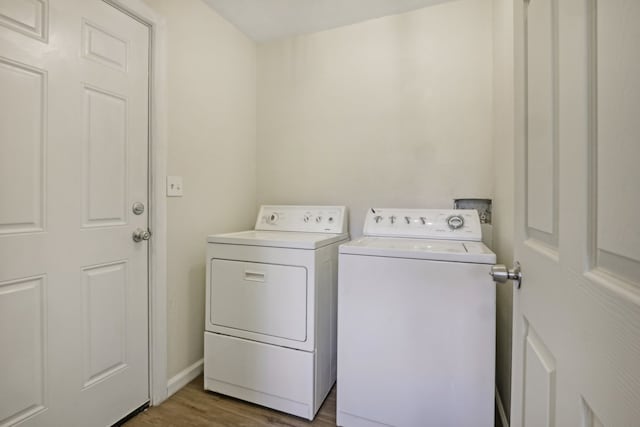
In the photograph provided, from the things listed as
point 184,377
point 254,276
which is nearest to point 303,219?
point 254,276

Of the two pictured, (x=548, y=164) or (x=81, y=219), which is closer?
(x=548, y=164)

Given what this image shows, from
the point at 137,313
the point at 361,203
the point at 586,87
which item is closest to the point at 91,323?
the point at 137,313

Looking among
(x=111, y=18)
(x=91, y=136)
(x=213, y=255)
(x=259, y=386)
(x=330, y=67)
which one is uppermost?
(x=330, y=67)

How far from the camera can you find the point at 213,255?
5.53ft

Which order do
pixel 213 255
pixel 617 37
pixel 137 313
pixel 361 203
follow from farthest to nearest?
pixel 361 203
pixel 213 255
pixel 137 313
pixel 617 37

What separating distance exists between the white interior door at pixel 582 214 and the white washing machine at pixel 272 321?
971 millimetres

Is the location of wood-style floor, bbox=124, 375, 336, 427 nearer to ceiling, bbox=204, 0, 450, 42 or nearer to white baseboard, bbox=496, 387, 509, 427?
white baseboard, bbox=496, 387, 509, 427

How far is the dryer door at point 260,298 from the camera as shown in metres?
1.49

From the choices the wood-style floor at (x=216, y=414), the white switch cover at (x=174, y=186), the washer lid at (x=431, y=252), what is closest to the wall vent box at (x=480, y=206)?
the washer lid at (x=431, y=252)

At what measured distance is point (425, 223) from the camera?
176 cm

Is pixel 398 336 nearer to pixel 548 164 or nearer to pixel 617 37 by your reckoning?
pixel 548 164

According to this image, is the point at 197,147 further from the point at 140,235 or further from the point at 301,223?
the point at 301,223

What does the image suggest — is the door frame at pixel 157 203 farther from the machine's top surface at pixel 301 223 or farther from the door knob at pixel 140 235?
the machine's top surface at pixel 301 223

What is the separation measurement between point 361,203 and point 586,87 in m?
1.69
